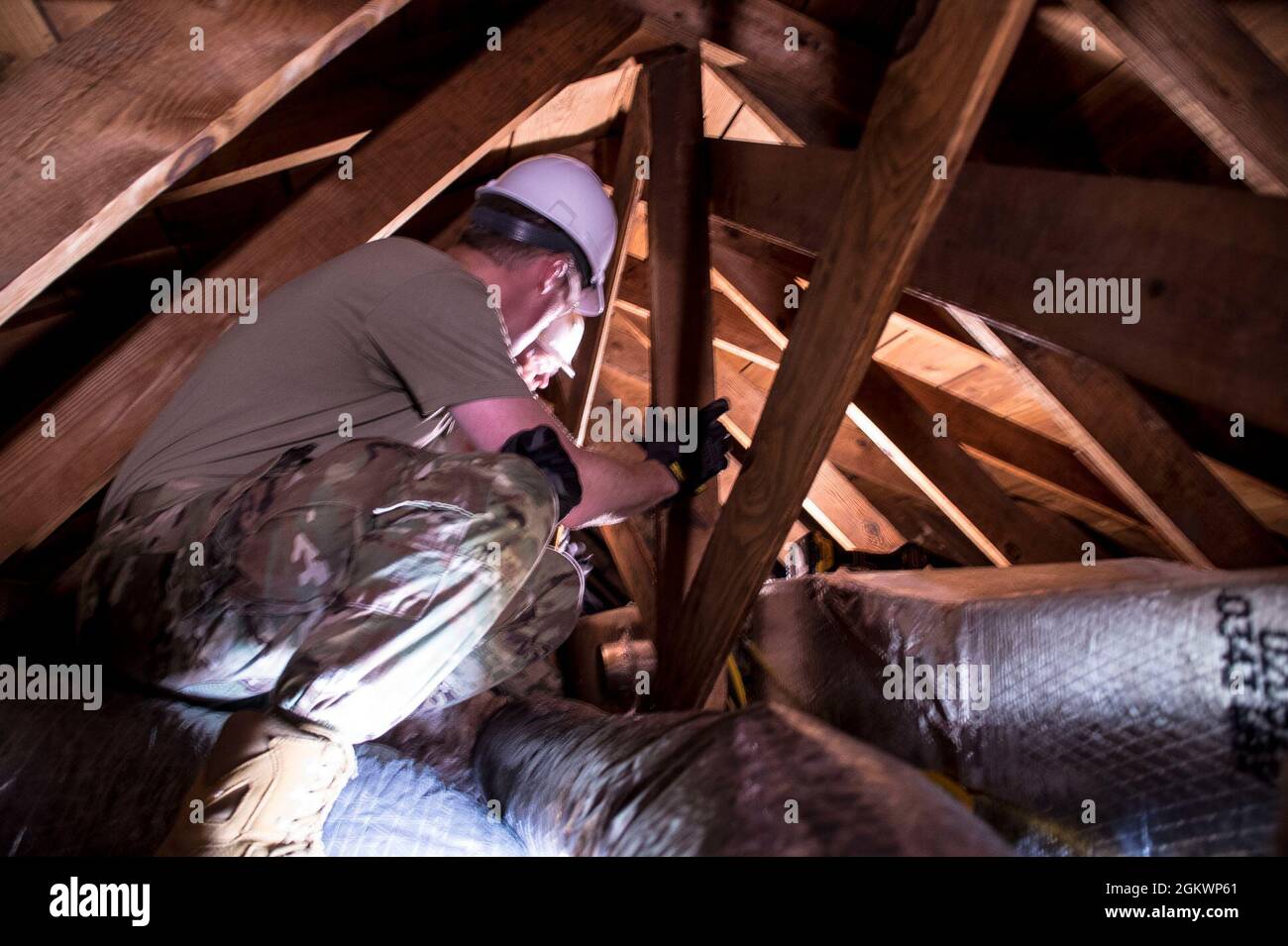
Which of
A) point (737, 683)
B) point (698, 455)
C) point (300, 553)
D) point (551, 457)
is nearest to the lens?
point (300, 553)

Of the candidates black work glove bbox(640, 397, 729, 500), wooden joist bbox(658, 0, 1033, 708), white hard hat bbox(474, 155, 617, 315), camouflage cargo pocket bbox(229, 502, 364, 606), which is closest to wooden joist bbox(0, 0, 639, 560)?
white hard hat bbox(474, 155, 617, 315)

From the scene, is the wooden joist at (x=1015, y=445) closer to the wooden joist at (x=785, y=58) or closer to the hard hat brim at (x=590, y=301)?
the wooden joist at (x=785, y=58)

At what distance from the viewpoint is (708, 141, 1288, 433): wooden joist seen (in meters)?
0.85

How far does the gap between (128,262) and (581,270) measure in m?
1.33

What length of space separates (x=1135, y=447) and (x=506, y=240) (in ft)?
5.30

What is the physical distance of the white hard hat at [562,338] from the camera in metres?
2.02

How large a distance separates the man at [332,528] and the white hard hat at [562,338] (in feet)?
1.15

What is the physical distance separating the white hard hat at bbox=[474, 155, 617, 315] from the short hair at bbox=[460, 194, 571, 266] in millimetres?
13

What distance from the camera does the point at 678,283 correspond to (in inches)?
78.8

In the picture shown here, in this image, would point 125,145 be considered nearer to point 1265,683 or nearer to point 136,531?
point 136,531

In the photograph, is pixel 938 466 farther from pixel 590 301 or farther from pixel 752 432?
pixel 590 301

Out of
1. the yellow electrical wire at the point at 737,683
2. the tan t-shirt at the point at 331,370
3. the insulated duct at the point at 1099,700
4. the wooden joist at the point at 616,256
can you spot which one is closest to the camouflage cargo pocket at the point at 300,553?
the tan t-shirt at the point at 331,370

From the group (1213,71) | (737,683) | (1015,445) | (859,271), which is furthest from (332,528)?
(1015,445)
